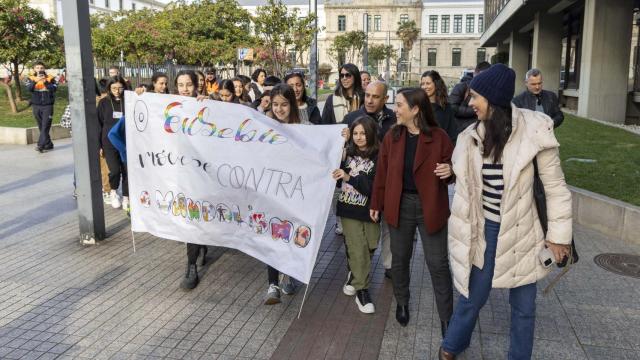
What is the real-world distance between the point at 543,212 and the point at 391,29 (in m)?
99.2

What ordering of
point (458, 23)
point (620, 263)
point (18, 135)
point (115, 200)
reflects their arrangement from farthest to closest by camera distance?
1. point (458, 23)
2. point (18, 135)
3. point (115, 200)
4. point (620, 263)

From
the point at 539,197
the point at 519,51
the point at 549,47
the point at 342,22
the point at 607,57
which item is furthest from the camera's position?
the point at 342,22

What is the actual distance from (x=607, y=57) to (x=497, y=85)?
55.9 ft

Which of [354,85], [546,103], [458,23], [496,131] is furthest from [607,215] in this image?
[458,23]

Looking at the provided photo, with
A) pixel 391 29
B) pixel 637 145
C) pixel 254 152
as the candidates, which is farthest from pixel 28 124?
pixel 391 29

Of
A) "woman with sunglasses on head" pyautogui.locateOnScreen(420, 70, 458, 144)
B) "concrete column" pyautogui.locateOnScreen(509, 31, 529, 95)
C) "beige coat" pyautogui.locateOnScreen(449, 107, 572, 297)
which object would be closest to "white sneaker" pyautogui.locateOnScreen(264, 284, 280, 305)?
"beige coat" pyautogui.locateOnScreen(449, 107, 572, 297)

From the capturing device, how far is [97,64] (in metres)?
18.1

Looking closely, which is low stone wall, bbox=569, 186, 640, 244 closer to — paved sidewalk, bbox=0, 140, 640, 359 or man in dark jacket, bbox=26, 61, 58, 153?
paved sidewalk, bbox=0, 140, 640, 359

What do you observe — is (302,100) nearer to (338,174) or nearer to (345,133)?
(345,133)

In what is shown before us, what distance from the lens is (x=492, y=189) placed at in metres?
3.27

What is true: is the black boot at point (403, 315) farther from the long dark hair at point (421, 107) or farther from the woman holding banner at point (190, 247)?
the woman holding banner at point (190, 247)

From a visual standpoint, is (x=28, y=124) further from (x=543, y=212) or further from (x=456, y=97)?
(x=543, y=212)

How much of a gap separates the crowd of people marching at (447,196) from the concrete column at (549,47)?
2170 cm

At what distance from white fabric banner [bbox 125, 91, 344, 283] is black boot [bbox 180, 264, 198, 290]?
0.93 ft
